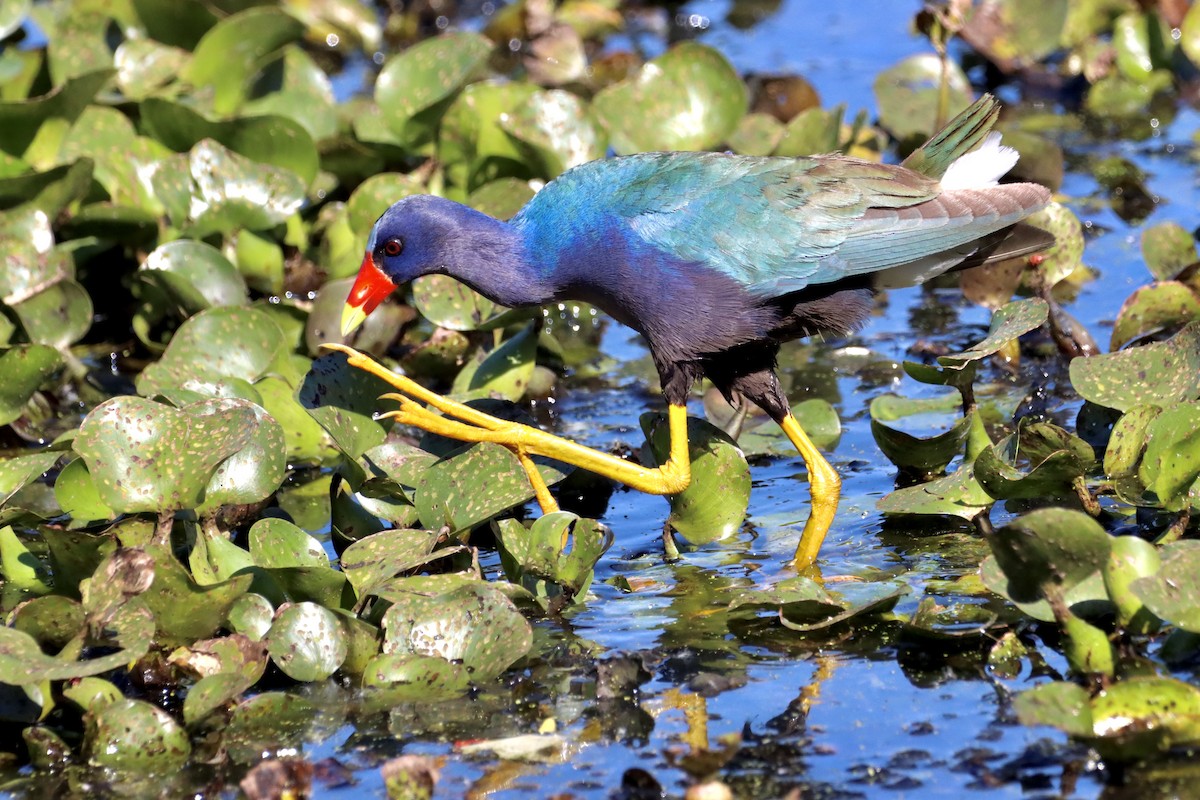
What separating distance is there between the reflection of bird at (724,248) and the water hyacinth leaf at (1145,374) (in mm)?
369

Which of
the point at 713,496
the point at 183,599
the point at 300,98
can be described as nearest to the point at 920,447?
the point at 713,496

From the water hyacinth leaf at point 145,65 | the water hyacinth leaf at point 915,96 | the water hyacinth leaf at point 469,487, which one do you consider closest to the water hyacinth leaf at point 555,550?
the water hyacinth leaf at point 469,487

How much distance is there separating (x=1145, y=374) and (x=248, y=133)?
261 cm

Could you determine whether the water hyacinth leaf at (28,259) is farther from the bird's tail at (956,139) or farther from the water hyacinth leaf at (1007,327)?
the water hyacinth leaf at (1007,327)

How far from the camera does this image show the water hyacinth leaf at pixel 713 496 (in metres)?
3.23

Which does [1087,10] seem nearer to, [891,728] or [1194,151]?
[1194,151]

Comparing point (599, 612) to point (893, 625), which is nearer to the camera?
point (893, 625)

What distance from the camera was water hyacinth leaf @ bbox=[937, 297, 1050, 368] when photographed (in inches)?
121

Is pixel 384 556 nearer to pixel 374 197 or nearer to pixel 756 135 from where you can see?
pixel 374 197

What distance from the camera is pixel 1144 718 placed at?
2312 millimetres

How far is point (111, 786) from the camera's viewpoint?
2.46 metres

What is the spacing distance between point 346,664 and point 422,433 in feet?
4.31

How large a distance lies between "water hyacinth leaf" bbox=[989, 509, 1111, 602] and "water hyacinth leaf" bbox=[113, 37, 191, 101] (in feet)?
11.7

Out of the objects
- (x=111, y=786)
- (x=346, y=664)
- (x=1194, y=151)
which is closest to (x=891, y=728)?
(x=346, y=664)
